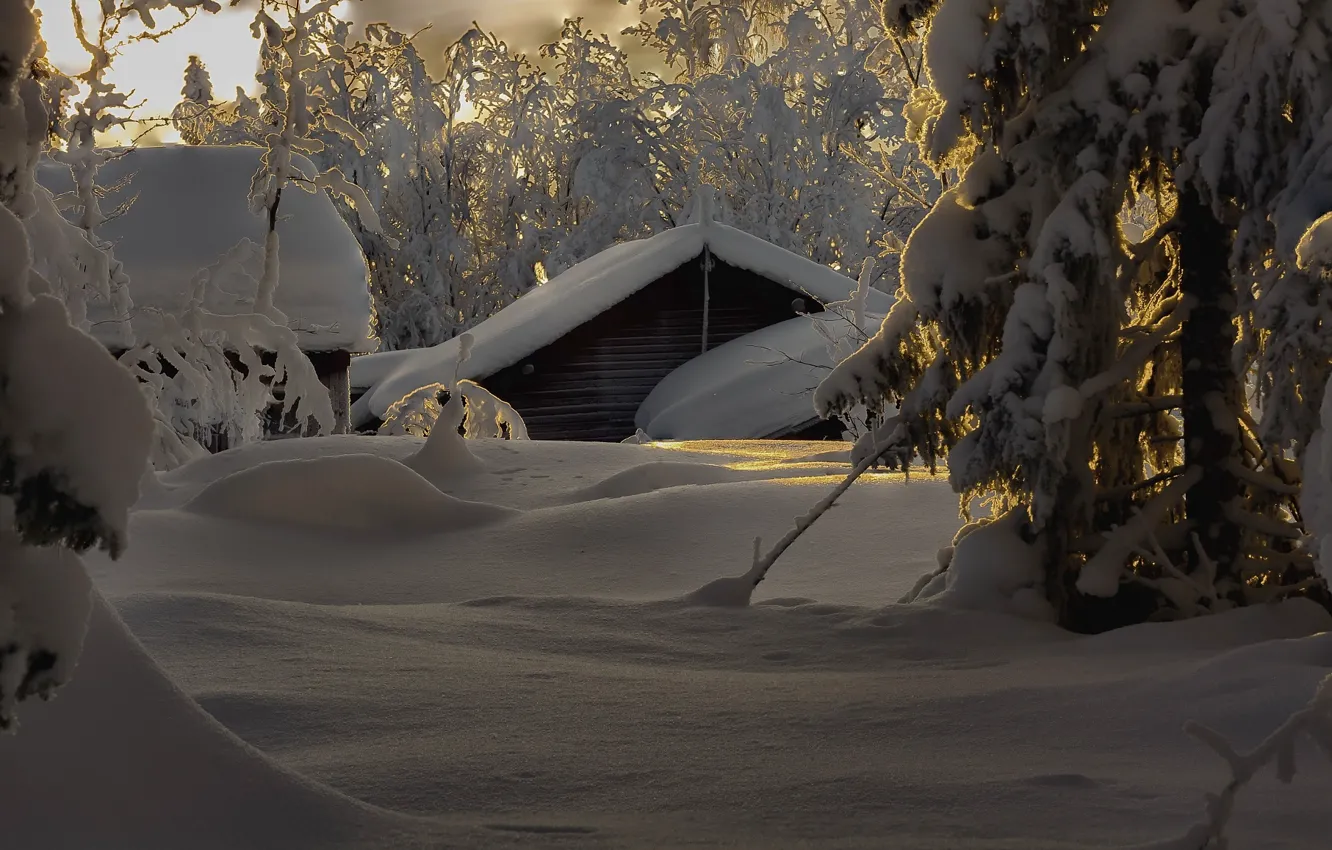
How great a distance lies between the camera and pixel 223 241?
57.2 feet

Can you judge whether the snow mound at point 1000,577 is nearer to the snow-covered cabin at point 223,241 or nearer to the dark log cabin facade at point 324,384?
the snow-covered cabin at point 223,241

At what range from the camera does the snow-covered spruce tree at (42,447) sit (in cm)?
195

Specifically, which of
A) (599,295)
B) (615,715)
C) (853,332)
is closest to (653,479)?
(615,715)

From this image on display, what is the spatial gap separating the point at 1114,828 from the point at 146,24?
12.5 m

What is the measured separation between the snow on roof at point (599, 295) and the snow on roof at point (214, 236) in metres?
4.04

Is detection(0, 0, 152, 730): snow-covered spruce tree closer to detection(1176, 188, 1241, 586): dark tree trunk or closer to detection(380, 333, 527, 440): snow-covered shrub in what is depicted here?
detection(1176, 188, 1241, 586): dark tree trunk

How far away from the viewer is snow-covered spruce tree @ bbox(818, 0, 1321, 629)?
15.8ft

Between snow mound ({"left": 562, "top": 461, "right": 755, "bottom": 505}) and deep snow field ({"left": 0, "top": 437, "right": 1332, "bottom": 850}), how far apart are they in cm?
220

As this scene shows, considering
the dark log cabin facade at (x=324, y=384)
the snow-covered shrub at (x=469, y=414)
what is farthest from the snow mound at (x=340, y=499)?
the dark log cabin facade at (x=324, y=384)

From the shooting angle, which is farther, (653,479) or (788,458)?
(788,458)

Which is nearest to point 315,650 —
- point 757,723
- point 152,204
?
point 757,723

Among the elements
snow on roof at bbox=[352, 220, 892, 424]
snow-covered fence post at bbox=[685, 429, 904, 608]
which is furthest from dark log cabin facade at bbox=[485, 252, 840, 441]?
snow-covered fence post at bbox=[685, 429, 904, 608]

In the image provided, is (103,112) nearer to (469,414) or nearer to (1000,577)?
(469,414)

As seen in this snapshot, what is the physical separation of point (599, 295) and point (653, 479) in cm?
1379
